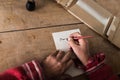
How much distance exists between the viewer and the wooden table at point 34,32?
1.04m

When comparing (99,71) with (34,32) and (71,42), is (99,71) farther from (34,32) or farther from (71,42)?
(34,32)

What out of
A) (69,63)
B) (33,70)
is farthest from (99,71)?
(33,70)

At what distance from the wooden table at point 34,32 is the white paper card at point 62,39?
2 cm

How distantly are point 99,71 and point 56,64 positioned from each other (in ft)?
0.61

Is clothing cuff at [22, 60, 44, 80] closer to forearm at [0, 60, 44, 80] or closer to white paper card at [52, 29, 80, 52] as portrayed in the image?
forearm at [0, 60, 44, 80]

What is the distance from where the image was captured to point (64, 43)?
1107 mm

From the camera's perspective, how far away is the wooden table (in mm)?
1036

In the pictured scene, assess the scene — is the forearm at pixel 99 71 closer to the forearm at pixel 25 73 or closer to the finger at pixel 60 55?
the finger at pixel 60 55

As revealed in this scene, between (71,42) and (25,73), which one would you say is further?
(71,42)

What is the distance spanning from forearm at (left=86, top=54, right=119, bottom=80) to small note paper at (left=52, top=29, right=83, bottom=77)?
0.04 m

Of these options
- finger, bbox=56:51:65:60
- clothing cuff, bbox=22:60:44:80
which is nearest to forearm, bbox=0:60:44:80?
clothing cuff, bbox=22:60:44:80

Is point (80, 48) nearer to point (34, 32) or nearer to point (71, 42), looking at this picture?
point (71, 42)

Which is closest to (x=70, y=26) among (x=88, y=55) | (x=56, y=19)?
(x=56, y=19)

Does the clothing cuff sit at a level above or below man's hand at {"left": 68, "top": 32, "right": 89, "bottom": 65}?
below
